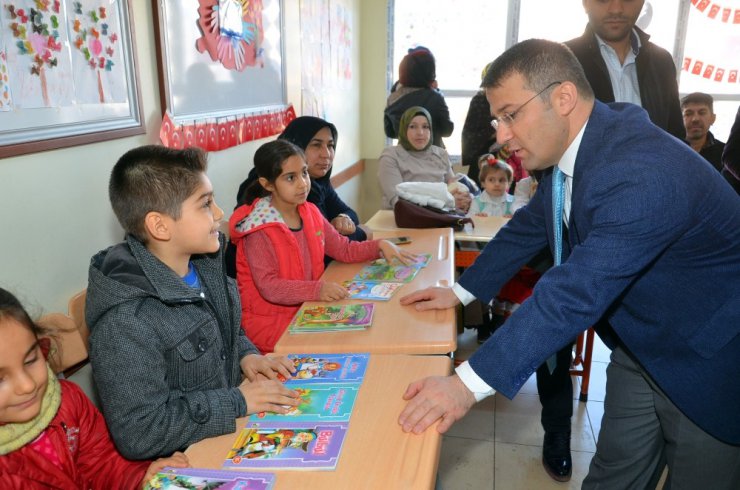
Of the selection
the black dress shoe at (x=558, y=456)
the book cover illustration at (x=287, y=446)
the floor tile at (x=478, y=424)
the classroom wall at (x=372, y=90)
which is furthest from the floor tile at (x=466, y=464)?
the classroom wall at (x=372, y=90)

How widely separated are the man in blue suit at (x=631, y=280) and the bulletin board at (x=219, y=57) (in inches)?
57.9

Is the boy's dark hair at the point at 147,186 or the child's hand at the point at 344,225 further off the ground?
the boy's dark hair at the point at 147,186

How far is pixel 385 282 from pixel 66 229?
1.06 m

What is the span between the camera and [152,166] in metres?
1.38

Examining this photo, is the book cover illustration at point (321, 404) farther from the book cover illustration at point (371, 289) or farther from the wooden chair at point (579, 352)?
the wooden chair at point (579, 352)

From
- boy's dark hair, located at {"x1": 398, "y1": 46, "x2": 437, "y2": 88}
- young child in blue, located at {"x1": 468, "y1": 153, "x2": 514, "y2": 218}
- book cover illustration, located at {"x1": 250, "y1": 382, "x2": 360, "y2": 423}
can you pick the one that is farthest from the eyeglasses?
boy's dark hair, located at {"x1": 398, "y1": 46, "x2": 437, "y2": 88}

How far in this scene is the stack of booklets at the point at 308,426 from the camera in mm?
1047

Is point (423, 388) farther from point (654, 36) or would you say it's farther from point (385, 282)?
point (654, 36)

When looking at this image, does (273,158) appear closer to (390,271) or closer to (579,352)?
(390,271)

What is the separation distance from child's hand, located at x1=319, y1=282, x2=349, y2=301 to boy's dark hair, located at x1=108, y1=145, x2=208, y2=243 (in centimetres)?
63

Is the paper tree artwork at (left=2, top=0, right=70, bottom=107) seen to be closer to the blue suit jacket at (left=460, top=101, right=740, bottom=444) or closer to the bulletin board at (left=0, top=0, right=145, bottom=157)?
the bulletin board at (left=0, top=0, right=145, bottom=157)

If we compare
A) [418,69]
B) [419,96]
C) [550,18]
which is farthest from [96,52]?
[550,18]

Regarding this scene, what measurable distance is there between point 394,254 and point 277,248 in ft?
1.55

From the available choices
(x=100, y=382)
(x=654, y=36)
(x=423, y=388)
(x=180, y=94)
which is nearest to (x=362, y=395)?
(x=423, y=388)
